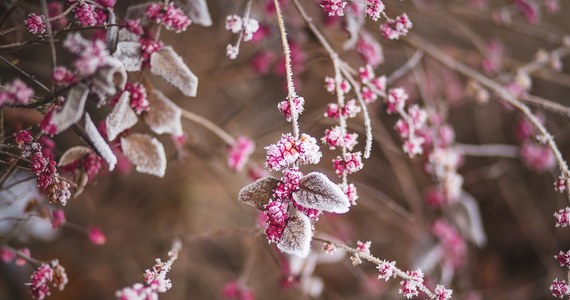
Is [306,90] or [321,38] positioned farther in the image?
[306,90]

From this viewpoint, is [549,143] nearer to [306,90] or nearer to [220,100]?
[306,90]

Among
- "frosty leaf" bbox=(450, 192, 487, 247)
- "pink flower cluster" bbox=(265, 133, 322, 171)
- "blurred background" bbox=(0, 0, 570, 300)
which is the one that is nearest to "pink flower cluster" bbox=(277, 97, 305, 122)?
"pink flower cluster" bbox=(265, 133, 322, 171)

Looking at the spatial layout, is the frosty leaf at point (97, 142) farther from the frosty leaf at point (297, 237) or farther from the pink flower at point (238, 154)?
the pink flower at point (238, 154)

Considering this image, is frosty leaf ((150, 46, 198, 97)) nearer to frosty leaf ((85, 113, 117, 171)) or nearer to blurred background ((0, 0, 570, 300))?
frosty leaf ((85, 113, 117, 171))

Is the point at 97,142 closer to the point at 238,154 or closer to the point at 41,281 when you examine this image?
the point at 41,281

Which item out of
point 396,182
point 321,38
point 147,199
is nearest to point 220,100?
point 147,199

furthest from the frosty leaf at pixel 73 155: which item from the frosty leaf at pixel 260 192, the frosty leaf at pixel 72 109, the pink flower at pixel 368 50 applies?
the pink flower at pixel 368 50

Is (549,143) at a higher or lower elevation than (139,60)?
higher
